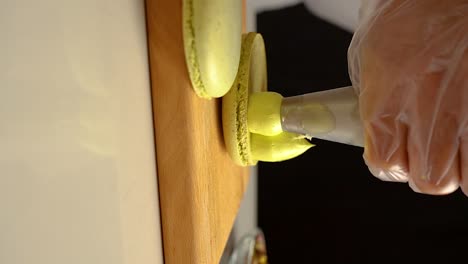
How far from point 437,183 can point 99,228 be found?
0.26 metres

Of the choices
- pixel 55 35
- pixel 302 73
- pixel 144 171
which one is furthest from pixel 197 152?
pixel 302 73

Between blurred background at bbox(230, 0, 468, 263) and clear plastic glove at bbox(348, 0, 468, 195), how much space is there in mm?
543

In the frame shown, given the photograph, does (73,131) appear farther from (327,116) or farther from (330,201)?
(330,201)

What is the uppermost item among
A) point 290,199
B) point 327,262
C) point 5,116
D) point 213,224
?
point 5,116

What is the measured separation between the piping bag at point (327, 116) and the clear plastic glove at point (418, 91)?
0.19ft

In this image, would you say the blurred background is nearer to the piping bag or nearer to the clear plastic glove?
the piping bag

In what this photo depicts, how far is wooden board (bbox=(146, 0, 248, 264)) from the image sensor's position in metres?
0.40

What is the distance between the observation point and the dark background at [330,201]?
990mm

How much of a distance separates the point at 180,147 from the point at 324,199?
74 centimetres

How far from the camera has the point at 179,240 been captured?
446 mm

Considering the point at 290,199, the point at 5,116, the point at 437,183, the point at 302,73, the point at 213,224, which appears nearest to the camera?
the point at 5,116

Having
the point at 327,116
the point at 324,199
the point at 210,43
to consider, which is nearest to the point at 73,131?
the point at 210,43

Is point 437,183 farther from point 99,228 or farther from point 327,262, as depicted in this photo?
point 327,262

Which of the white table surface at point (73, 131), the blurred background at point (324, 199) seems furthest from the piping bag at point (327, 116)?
the blurred background at point (324, 199)
